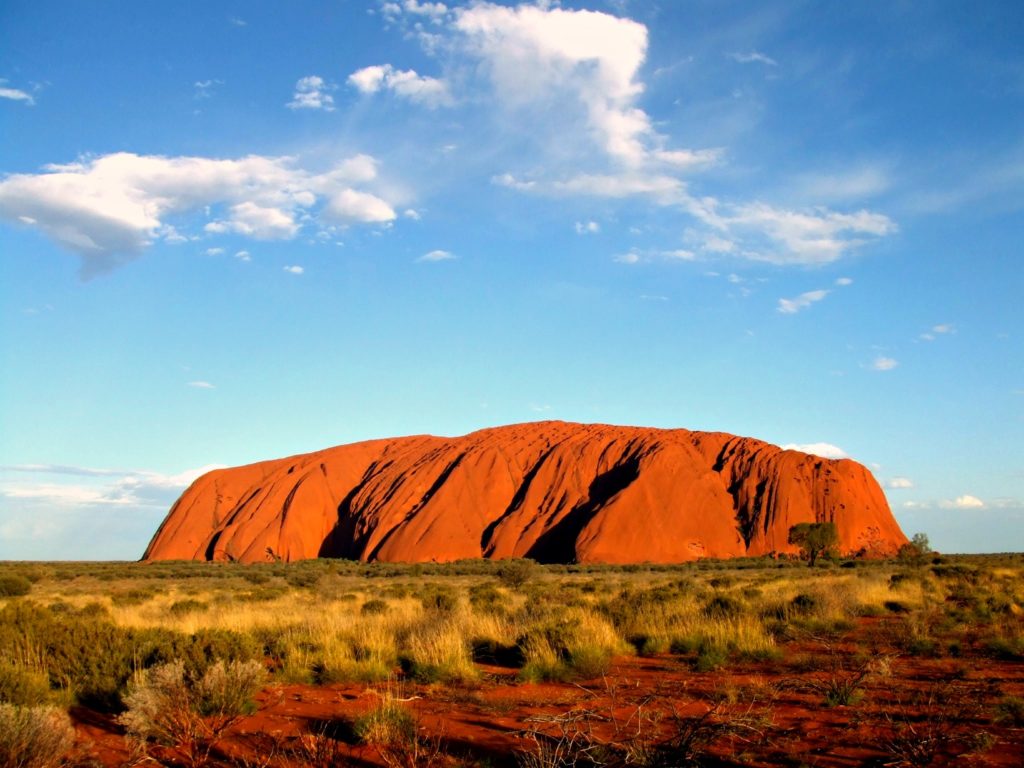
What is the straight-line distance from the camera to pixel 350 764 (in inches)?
206

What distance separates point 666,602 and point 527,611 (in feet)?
8.36

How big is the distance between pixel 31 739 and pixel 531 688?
4.65 m

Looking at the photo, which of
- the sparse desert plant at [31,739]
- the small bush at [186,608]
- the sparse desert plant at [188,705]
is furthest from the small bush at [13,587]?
the sparse desert plant at [31,739]

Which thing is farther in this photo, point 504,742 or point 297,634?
point 297,634

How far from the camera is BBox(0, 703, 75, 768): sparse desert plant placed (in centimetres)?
469

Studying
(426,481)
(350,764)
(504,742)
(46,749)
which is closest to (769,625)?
(504,742)

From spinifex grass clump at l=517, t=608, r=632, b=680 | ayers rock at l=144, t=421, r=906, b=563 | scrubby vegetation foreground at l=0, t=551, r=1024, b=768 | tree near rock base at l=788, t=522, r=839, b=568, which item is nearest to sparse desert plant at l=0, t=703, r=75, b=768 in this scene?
scrubby vegetation foreground at l=0, t=551, r=1024, b=768

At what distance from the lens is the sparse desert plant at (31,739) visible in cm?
469

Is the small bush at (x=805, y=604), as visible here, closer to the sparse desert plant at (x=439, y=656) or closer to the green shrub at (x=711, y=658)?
the green shrub at (x=711, y=658)

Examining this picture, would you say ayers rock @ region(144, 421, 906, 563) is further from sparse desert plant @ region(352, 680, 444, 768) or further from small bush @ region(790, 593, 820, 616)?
sparse desert plant @ region(352, 680, 444, 768)

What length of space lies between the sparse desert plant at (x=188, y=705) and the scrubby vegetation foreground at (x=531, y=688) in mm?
19

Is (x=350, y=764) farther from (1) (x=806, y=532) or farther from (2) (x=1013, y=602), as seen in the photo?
(1) (x=806, y=532)

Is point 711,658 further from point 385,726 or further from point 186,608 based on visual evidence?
point 186,608

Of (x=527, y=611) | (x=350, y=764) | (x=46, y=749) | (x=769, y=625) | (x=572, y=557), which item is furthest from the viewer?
(x=572, y=557)
